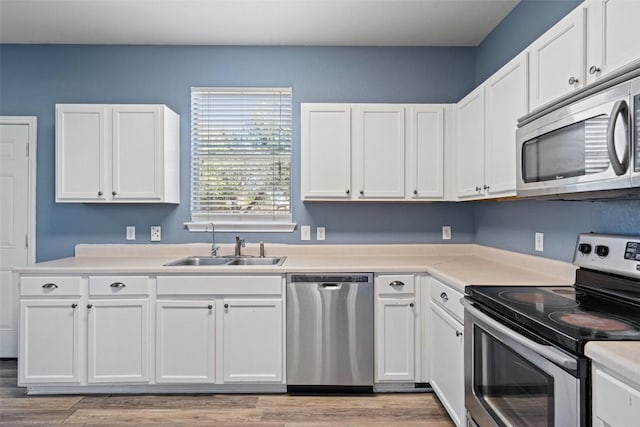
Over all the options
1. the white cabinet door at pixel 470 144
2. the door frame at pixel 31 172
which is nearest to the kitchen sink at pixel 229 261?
the door frame at pixel 31 172

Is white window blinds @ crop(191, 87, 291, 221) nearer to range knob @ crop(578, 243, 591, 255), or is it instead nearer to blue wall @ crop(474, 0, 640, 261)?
blue wall @ crop(474, 0, 640, 261)

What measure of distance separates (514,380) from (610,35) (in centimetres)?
133

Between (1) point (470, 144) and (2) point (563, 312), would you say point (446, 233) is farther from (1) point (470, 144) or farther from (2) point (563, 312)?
(2) point (563, 312)

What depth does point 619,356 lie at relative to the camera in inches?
38.6

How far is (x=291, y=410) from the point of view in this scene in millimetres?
2453

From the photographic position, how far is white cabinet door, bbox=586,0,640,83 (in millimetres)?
1264

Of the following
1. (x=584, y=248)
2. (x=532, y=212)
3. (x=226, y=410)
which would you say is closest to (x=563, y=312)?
(x=584, y=248)

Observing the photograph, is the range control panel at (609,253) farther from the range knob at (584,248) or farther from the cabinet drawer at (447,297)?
the cabinet drawer at (447,297)

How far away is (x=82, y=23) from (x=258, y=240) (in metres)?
2.17

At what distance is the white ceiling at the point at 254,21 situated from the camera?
268 centimetres

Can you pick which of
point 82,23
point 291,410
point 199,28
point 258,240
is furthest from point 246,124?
point 291,410

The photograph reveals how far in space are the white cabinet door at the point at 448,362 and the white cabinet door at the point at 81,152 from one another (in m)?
2.65

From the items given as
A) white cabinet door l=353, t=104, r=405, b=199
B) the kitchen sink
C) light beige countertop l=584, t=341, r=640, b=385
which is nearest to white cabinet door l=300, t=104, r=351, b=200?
white cabinet door l=353, t=104, r=405, b=199

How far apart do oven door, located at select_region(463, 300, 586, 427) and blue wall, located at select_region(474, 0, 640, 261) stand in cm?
74
